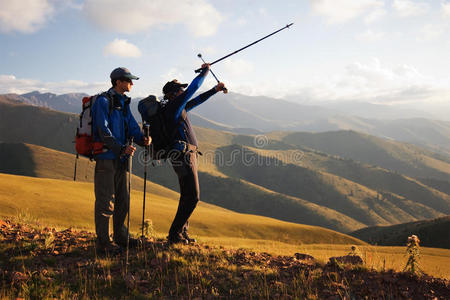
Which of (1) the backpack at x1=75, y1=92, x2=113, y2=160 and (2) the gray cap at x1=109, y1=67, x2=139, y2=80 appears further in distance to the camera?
(2) the gray cap at x1=109, y1=67, x2=139, y2=80

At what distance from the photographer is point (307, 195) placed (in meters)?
194

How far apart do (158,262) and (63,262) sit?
1.66 meters

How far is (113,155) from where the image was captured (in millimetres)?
5730

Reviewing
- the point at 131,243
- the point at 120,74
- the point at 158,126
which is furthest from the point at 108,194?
the point at 120,74

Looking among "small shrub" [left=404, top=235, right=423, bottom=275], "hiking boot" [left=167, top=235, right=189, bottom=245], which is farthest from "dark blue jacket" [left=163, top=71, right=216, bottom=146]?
"small shrub" [left=404, top=235, right=423, bottom=275]

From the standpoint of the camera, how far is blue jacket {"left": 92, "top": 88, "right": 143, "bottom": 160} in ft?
18.2

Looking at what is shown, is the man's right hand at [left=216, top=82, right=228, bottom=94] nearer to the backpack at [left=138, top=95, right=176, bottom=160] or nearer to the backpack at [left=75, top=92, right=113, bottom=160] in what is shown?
the backpack at [left=138, top=95, right=176, bottom=160]

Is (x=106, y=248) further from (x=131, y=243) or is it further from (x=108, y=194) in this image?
(x=108, y=194)

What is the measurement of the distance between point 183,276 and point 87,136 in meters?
3.05

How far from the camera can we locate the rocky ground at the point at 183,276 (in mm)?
4410

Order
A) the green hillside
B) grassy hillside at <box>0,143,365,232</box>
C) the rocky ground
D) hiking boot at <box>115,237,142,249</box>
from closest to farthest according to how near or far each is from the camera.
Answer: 1. the rocky ground
2. hiking boot at <box>115,237,142,249</box>
3. grassy hillside at <box>0,143,365,232</box>
4. the green hillside

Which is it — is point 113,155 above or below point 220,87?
below

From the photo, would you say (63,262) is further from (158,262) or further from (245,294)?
(245,294)

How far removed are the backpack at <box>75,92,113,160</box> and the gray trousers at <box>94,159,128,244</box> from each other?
0.74 ft
